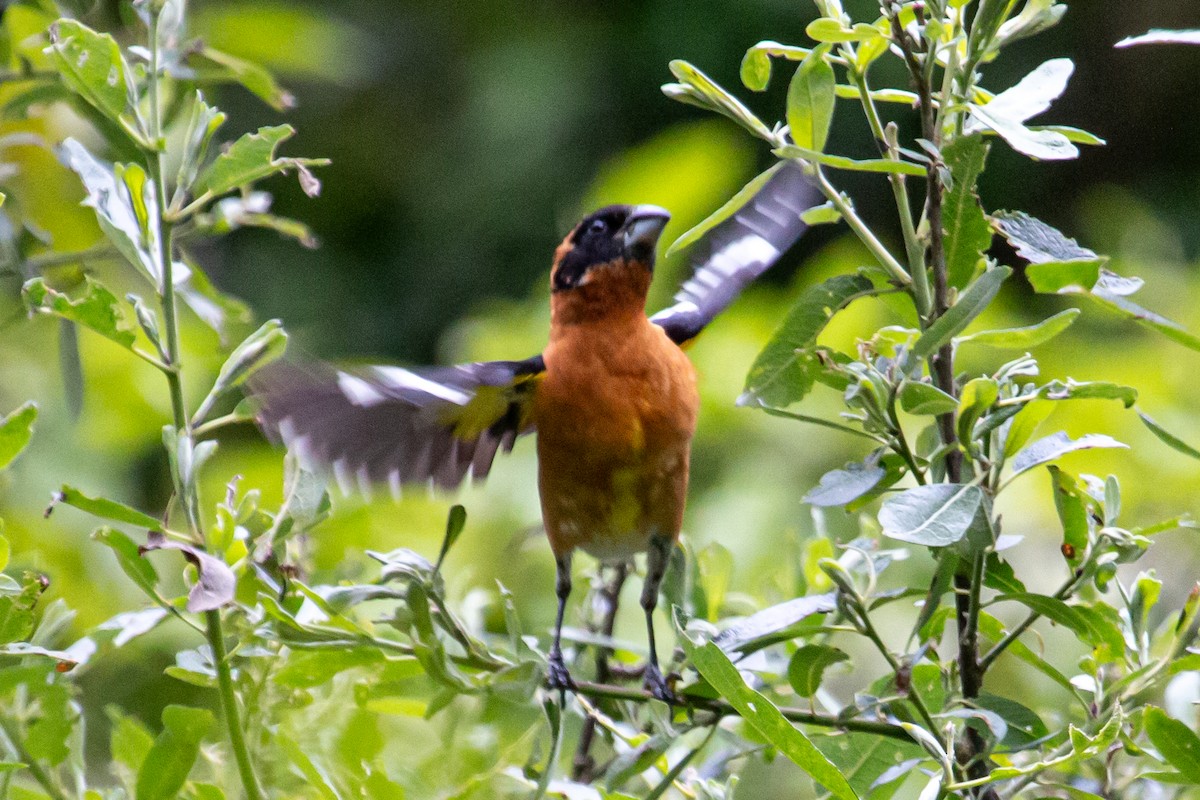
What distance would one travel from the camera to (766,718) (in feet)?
2.86

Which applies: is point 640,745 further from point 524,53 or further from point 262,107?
point 262,107

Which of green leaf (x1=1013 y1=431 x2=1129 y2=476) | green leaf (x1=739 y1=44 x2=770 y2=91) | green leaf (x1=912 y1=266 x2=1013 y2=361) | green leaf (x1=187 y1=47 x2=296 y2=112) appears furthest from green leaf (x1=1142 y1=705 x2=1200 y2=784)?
green leaf (x1=187 y1=47 x2=296 y2=112)

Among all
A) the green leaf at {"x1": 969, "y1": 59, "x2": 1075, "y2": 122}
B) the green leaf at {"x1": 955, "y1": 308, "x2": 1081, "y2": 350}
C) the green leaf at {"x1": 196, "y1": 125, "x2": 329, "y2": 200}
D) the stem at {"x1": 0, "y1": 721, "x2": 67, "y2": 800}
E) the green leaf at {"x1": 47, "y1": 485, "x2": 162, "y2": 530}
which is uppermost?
the green leaf at {"x1": 969, "y1": 59, "x2": 1075, "y2": 122}

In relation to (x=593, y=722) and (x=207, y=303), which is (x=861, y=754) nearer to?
(x=593, y=722)

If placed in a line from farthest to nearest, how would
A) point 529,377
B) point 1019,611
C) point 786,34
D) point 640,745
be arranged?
point 786,34, point 1019,611, point 529,377, point 640,745

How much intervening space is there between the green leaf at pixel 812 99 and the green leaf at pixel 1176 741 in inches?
17.9

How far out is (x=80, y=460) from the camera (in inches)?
107

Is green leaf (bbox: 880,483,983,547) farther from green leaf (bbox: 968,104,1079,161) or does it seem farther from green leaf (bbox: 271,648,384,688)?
green leaf (bbox: 271,648,384,688)

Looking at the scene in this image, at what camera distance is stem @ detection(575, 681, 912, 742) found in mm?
969

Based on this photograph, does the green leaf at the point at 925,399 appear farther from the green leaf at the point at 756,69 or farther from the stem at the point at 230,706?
the stem at the point at 230,706

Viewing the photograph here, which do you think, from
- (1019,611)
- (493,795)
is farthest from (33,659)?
(1019,611)

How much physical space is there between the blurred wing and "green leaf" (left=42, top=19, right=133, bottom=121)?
0.28 meters

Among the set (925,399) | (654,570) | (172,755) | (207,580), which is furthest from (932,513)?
(654,570)

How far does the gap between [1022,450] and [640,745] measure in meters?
0.39
